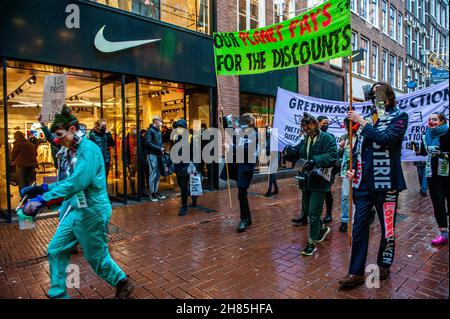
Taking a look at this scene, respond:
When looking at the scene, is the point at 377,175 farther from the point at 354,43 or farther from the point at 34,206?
the point at 354,43

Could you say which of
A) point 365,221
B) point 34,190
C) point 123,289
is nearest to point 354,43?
point 365,221

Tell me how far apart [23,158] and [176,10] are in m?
5.78

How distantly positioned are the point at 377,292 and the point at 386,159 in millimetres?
1364

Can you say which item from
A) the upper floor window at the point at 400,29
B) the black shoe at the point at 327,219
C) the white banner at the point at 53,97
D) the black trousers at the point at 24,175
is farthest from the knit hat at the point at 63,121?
the upper floor window at the point at 400,29

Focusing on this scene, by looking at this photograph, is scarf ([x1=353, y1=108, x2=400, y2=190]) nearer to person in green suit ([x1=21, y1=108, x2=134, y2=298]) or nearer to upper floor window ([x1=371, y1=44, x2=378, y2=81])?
person in green suit ([x1=21, y1=108, x2=134, y2=298])

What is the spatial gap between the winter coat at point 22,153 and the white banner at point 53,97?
2.91m

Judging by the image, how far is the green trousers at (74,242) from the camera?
2.94 meters

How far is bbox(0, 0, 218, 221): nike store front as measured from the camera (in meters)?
6.48

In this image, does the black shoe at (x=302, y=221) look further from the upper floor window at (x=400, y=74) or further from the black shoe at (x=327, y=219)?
the upper floor window at (x=400, y=74)

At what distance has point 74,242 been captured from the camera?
305cm

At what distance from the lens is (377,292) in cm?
328

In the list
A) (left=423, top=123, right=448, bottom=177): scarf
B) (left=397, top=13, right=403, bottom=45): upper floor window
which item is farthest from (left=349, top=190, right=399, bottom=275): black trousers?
(left=397, top=13, right=403, bottom=45): upper floor window
